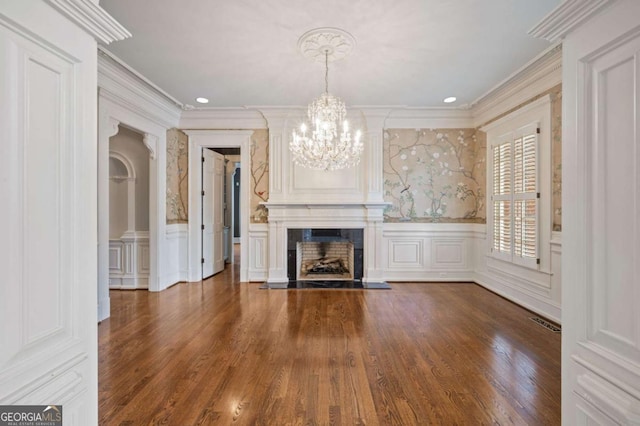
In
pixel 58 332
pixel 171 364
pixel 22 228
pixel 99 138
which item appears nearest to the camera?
pixel 22 228

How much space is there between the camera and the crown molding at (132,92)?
3.52 m

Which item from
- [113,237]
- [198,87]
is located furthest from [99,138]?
[113,237]

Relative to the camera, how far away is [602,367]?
105cm

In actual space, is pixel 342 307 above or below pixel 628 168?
below

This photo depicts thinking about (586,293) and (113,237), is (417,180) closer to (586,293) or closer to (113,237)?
(586,293)

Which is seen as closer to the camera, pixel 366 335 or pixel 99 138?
pixel 366 335

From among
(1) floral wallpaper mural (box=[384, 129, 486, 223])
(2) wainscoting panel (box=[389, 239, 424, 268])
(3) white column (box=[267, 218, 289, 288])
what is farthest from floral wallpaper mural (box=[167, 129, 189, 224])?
(2) wainscoting panel (box=[389, 239, 424, 268])

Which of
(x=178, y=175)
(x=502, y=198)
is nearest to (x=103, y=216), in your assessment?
(x=178, y=175)

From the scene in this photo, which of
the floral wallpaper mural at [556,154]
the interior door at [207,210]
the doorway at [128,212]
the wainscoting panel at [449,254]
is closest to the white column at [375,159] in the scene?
the wainscoting panel at [449,254]

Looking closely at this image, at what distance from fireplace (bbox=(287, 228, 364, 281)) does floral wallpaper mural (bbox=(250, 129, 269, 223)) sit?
65 cm

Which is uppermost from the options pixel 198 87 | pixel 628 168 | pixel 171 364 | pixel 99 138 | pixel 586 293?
pixel 198 87

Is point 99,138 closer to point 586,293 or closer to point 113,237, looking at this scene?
point 113,237

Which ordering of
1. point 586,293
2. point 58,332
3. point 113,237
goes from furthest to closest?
1. point 113,237
2. point 586,293
3. point 58,332

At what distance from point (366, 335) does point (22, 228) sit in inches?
109
